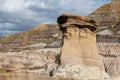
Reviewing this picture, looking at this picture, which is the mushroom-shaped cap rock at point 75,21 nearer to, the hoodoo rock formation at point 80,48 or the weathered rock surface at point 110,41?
the hoodoo rock formation at point 80,48

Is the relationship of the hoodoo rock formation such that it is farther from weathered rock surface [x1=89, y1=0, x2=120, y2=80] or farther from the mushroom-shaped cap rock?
weathered rock surface [x1=89, y1=0, x2=120, y2=80]

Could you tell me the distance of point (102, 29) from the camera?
13138 centimetres

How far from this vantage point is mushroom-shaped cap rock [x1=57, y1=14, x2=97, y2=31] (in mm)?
29644

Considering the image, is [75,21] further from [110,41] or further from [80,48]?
[110,41]

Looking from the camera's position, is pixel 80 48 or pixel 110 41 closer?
pixel 80 48

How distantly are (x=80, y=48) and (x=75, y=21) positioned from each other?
2024 mm

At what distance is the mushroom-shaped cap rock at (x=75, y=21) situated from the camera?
29644mm

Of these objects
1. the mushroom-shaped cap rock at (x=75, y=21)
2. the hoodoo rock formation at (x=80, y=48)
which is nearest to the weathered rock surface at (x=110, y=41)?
the hoodoo rock formation at (x=80, y=48)

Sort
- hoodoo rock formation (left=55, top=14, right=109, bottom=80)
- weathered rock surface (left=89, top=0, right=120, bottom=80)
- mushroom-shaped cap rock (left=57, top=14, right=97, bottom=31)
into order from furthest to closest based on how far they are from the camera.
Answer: weathered rock surface (left=89, top=0, right=120, bottom=80)
mushroom-shaped cap rock (left=57, top=14, right=97, bottom=31)
hoodoo rock formation (left=55, top=14, right=109, bottom=80)

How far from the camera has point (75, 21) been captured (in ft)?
97.8

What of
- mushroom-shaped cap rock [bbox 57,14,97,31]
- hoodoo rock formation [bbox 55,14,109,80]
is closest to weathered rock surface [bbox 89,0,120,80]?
hoodoo rock formation [bbox 55,14,109,80]

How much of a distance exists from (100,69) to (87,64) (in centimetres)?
110

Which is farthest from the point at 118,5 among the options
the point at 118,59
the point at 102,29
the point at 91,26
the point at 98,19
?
the point at 91,26

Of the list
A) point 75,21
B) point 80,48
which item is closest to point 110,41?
point 80,48
